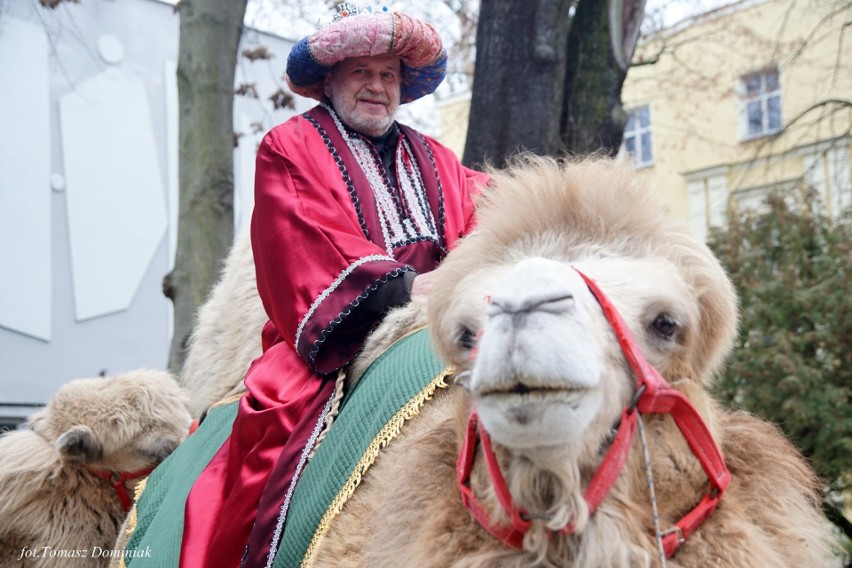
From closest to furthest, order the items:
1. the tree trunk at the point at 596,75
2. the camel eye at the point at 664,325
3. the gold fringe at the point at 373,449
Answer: the camel eye at the point at 664,325 → the gold fringe at the point at 373,449 → the tree trunk at the point at 596,75

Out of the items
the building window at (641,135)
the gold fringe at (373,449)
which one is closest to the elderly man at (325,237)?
the gold fringe at (373,449)

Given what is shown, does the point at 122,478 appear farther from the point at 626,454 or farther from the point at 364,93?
the point at 626,454

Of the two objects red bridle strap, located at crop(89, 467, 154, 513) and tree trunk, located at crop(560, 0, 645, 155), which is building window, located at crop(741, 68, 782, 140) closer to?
tree trunk, located at crop(560, 0, 645, 155)

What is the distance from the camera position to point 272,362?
3.14 meters

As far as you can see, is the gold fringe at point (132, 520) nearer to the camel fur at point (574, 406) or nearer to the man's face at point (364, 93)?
the camel fur at point (574, 406)

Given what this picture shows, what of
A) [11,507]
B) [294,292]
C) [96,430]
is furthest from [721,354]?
[11,507]

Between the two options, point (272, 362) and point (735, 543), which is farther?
point (272, 362)

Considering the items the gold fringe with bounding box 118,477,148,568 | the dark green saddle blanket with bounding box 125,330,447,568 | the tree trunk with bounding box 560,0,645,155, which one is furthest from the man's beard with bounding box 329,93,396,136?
the tree trunk with bounding box 560,0,645,155

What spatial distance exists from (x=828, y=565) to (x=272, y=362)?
183cm

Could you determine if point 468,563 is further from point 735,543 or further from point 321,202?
point 321,202

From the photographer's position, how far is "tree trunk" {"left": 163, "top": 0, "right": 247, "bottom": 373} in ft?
20.9

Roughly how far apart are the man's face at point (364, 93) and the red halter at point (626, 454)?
1845 mm

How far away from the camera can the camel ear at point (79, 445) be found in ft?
13.1

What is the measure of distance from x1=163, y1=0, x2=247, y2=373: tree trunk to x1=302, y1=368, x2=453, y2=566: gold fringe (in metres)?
4.03
